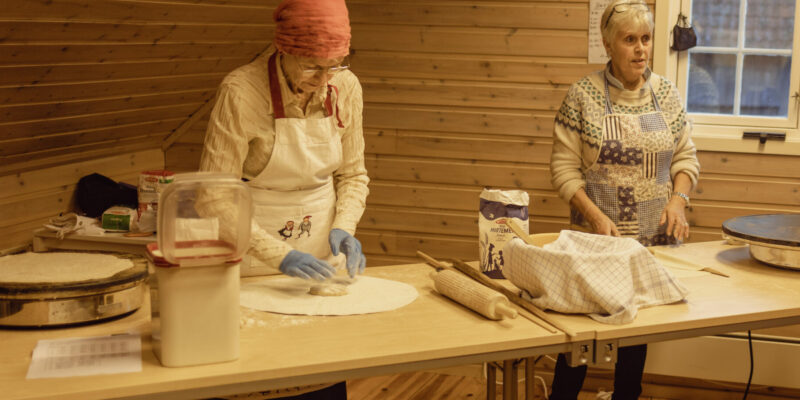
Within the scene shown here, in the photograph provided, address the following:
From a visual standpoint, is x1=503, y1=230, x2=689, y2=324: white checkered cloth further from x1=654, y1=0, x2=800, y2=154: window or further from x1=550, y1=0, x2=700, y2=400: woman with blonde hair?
x1=654, y1=0, x2=800, y2=154: window

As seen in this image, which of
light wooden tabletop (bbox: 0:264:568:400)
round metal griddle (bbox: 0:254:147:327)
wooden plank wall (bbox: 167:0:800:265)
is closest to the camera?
light wooden tabletop (bbox: 0:264:568:400)

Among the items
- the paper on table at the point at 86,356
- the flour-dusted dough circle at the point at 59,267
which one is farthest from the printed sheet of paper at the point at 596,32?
the paper on table at the point at 86,356

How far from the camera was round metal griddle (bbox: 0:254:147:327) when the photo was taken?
1.79 metres

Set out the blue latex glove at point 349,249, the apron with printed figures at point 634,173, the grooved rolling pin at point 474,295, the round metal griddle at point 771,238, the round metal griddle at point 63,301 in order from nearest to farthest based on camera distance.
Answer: the round metal griddle at point 63,301 → the grooved rolling pin at point 474,295 → the blue latex glove at point 349,249 → the round metal griddle at point 771,238 → the apron with printed figures at point 634,173

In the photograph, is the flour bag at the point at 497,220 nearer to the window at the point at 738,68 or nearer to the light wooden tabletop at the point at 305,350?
the light wooden tabletop at the point at 305,350

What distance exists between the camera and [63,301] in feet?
5.96

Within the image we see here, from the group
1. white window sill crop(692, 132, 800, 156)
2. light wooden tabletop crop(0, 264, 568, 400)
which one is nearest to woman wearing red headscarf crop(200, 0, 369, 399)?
light wooden tabletop crop(0, 264, 568, 400)

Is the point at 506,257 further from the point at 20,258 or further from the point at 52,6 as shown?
the point at 52,6

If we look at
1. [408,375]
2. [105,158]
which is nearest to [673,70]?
[408,375]

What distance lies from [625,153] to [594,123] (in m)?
0.14

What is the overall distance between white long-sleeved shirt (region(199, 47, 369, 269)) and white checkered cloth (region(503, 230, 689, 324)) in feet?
1.86

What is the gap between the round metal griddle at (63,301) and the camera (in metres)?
1.79

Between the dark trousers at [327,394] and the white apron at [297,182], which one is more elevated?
the white apron at [297,182]

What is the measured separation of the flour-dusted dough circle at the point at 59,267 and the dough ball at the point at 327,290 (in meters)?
0.44
